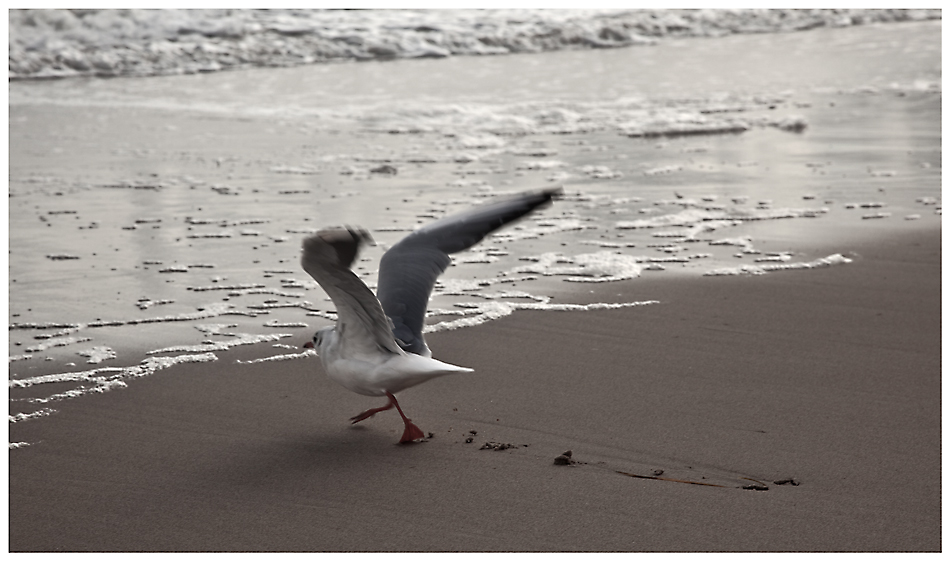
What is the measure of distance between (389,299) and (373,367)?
19.3 inches

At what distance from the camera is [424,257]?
14.3 ft

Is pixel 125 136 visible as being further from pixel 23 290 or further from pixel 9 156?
pixel 23 290

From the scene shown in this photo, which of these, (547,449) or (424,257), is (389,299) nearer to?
(424,257)

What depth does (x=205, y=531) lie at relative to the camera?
328 centimetres

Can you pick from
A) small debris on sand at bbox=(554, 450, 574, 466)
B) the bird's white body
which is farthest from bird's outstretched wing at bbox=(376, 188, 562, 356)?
small debris on sand at bbox=(554, 450, 574, 466)

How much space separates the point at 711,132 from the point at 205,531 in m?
8.66

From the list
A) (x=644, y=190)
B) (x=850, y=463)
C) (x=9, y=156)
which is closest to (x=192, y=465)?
(x=850, y=463)

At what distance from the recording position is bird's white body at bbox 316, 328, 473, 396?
12.3 ft

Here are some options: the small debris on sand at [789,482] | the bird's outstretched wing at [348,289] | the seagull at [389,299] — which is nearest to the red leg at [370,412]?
the seagull at [389,299]

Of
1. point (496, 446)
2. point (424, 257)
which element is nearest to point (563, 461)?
point (496, 446)

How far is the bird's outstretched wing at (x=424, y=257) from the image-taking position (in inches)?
164

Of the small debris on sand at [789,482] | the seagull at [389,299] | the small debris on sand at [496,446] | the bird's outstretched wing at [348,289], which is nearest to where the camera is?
the bird's outstretched wing at [348,289]

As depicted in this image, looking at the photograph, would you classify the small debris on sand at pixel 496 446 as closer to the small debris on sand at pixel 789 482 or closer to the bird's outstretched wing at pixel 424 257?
the bird's outstretched wing at pixel 424 257

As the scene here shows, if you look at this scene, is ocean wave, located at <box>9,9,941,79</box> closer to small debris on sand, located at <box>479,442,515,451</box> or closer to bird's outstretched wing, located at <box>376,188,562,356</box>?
bird's outstretched wing, located at <box>376,188,562,356</box>
